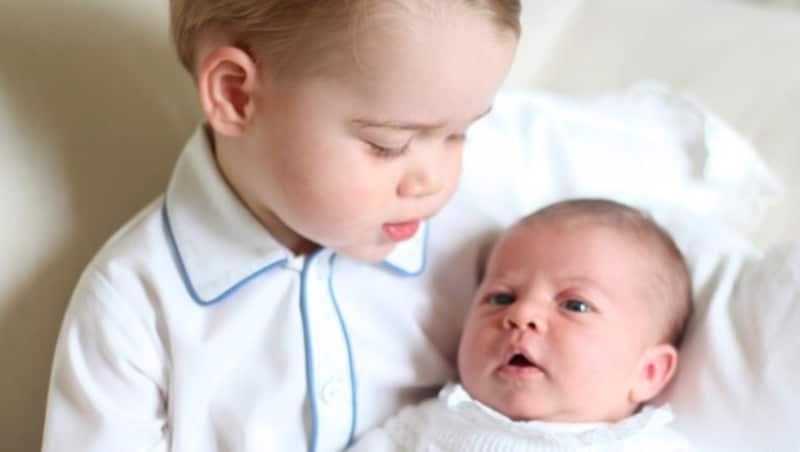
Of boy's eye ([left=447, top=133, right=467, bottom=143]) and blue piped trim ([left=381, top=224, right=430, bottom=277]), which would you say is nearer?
boy's eye ([left=447, top=133, right=467, bottom=143])

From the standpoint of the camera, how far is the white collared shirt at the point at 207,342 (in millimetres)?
854

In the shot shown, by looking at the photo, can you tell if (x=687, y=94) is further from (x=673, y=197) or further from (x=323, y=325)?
(x=323, y=325)

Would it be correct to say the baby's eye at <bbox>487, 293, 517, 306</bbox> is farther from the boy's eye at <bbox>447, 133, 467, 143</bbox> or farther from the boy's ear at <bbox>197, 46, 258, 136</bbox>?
the boy's ear at <bbox>197, 46, 258, 136</bbox>

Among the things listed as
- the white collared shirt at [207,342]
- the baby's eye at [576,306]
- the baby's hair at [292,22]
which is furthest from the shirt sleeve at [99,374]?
the baby's eye at [576,306]

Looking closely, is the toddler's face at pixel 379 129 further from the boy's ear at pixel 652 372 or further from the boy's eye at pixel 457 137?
the boy's ear at pixel 652 372

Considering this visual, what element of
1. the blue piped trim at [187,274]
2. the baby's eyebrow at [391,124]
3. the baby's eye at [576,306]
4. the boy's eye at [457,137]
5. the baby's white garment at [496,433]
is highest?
the baby's eyebrow at [391,124]

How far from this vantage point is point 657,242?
3.22 ft

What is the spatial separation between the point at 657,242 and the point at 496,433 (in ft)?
0.83

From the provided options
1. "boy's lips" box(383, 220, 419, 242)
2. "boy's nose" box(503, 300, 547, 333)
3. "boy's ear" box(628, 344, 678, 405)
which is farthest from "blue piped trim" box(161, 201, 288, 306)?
"boy's ear" box(628, 344, 678, 405)

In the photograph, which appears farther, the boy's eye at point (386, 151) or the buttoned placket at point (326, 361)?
the buttoned placket at point (326, 361)

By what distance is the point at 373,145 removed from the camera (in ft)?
2.65

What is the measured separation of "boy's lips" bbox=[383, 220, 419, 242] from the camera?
2.84ft

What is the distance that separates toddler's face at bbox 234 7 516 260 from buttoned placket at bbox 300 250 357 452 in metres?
0.07

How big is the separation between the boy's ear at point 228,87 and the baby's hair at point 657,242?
1.04 feet
